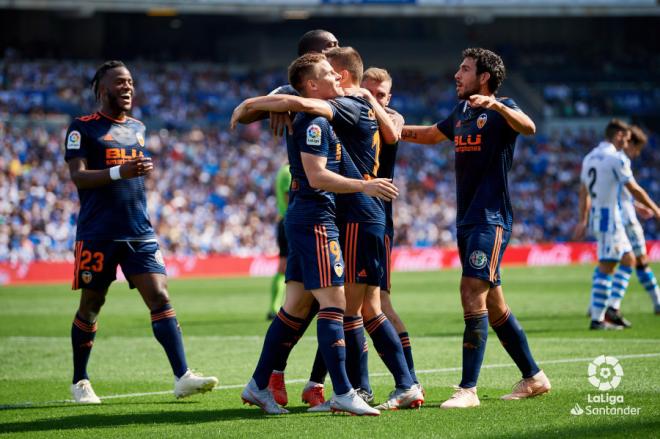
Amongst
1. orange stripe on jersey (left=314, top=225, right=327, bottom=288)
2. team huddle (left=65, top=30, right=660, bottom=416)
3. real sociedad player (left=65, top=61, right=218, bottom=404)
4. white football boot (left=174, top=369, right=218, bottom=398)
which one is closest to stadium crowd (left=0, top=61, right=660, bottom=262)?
real sociedad player (left=65, top=61, right=218, bottom=404)

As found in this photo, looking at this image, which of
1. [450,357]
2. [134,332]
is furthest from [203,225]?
[450,357]

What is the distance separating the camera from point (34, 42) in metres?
45.5

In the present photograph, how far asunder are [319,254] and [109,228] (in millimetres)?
2261

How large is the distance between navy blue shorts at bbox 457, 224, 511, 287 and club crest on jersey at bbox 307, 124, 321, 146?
153cm

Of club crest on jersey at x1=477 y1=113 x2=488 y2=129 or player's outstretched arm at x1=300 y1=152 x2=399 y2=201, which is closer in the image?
player's outstretched arm at x1=300 y1=152 x2=399 y2=201

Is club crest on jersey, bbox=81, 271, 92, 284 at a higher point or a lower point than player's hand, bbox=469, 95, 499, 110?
lower

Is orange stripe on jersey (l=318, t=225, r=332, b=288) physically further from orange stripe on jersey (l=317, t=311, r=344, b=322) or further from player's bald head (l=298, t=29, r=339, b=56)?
player's bald head (l=298, t=29, r=339, b=56)

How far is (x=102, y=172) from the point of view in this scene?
814 centimetres

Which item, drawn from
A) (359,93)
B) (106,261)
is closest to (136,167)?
(106,261)

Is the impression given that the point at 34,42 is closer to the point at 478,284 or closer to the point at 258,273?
the point at 258,273

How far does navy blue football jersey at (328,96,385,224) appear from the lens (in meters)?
7.04

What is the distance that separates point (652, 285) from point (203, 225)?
22437 millimetres

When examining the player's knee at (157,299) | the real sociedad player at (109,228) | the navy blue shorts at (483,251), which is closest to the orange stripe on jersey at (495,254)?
the navy blue shorts at (483,251)

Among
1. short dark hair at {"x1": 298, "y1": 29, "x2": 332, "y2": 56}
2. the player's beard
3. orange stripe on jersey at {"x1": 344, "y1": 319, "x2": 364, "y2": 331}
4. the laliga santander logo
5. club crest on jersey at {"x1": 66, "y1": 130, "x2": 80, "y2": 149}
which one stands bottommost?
the laliga santander logo
